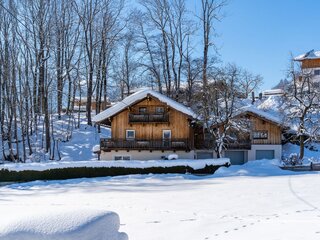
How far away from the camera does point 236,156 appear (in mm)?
36906

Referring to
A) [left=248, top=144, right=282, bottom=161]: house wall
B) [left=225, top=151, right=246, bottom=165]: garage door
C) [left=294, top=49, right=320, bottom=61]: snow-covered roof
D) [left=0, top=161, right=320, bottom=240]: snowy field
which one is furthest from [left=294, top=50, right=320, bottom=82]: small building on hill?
[left=0, top=161, right=320, bottom=240]: snowy field

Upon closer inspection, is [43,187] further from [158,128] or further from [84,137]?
[84,137]

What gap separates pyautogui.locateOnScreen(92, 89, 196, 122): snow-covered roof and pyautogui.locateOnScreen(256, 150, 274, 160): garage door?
8173mm

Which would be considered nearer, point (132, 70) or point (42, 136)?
point (42, 136)

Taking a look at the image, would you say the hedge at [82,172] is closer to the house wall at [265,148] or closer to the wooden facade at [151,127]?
the wooden facade at [151,127]

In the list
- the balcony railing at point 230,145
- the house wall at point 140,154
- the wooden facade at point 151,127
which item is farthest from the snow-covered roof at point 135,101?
the balcony railing at point 230,145

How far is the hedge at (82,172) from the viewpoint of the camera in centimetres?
2542

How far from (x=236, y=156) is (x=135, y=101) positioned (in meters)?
10.9

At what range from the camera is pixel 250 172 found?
2653cm

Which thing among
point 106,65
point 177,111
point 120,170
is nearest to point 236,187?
point 120,170

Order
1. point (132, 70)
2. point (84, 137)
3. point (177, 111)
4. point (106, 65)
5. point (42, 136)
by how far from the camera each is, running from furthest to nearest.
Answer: point (132, 70), point (106, 65), point (84, 137), point (42, 136), point (177, 111)

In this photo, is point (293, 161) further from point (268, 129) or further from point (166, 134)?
point (166, 134)

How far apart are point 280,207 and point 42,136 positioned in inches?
1158

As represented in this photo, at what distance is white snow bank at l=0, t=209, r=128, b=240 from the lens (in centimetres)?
386
